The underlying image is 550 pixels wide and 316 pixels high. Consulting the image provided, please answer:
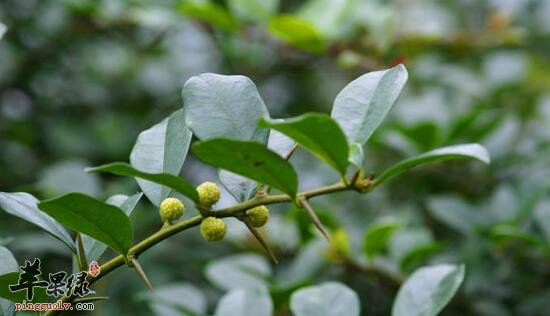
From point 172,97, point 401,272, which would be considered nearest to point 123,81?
point 172,97

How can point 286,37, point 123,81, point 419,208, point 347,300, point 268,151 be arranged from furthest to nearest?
1. point 123,81
2. point 419,208
3. point 286,37
4. point 347,300
5. point 268,151

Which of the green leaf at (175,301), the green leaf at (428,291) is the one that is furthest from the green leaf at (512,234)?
the green leaf at (175,301)

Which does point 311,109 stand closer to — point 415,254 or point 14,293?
→ point 415,254

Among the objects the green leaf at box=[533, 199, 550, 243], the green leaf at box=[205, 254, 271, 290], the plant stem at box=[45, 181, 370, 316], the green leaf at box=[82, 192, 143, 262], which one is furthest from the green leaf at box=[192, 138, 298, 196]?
the green leaf at box=[533, 199, 550, 243]

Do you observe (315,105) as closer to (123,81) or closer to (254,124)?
(123,81)

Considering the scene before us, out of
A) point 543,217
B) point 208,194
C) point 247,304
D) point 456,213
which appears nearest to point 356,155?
point 208,194

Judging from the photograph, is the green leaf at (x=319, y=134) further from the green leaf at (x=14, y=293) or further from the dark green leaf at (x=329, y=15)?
the dark green leaf at (x=329, y=15)
